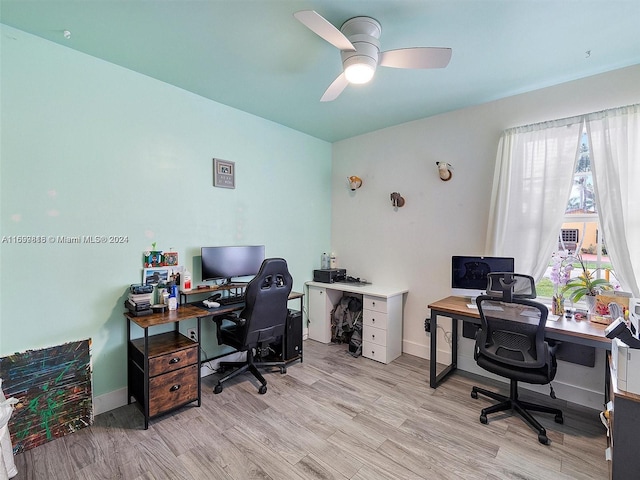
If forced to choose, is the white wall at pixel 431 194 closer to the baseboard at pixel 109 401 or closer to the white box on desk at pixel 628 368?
the white box on desk at pixel 628 368

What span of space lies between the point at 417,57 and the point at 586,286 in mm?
2270

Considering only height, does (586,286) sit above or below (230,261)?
below

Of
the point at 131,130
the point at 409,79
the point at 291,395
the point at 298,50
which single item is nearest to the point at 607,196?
the point at 409,79

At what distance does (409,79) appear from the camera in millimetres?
2490

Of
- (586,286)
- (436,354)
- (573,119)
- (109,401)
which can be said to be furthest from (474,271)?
(109,401)

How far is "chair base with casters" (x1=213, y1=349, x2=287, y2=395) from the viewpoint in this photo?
2654 millimetres

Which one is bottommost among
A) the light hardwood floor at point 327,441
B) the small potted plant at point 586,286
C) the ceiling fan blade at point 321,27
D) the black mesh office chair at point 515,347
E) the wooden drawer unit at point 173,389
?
the light hardwood floor at point 327,441

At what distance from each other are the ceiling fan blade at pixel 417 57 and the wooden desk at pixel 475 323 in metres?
1.94

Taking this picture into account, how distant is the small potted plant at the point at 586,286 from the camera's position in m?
2.34

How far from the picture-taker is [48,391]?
2.03 metres

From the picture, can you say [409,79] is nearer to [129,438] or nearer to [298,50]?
[298,50]

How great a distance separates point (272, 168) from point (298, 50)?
1622mm

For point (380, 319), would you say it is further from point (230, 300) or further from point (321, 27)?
point (321, 27)

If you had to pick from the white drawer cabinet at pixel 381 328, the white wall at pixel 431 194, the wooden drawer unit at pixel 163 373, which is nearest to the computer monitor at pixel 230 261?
the wooden drawer unit at pixel 163 373
